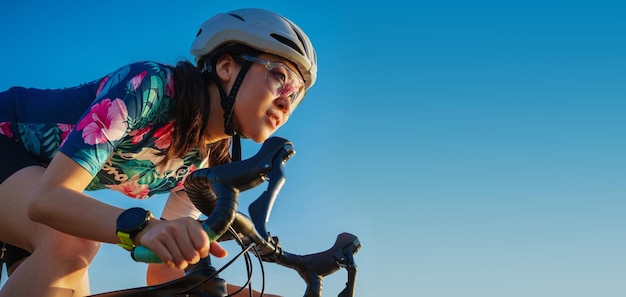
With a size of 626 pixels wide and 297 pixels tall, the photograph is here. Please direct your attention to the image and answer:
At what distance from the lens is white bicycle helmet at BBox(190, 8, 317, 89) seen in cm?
450

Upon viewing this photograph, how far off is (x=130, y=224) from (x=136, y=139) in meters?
1.40

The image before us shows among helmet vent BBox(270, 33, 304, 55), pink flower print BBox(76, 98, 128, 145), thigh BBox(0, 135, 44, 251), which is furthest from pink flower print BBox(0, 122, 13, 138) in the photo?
helmet vent BBox(270, 33, 304, 55)

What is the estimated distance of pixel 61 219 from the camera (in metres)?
2.73

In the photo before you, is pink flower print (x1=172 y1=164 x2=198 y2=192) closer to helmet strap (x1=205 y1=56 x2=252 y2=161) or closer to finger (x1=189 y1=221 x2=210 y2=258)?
helmet strap (x1=205 y1=56 x2=252 y2=161)

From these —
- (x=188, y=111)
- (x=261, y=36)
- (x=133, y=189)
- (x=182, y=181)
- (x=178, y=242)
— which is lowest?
(x=178, y=242)

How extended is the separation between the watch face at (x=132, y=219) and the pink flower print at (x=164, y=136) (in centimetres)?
139

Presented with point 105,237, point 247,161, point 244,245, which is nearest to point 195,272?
point 244,245

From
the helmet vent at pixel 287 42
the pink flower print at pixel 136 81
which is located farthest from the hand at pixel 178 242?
the helmet vent at pixel 287 42

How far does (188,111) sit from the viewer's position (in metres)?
3.86

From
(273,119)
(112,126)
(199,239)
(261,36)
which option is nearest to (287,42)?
(261,36)

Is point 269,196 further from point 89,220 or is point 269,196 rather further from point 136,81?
point 136,81

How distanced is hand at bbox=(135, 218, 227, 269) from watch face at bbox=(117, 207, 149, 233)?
0.25ft

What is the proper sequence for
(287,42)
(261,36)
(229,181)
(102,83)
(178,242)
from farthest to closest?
(287,42)
(261,36)
(102,83)
(229,181)
(178,242)

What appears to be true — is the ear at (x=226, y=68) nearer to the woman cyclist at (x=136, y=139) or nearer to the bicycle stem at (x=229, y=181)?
the woman cyclist at (x=136, y=139)
